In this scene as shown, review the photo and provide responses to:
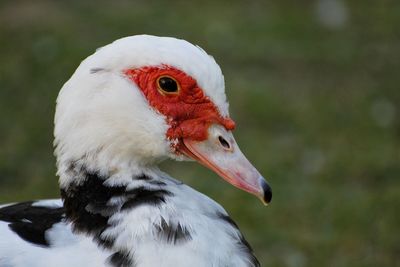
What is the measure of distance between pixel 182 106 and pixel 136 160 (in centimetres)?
24

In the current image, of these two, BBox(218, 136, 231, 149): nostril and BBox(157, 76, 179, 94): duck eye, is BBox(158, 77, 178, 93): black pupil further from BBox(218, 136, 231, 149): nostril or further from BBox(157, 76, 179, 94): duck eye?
BBox(218, 136, 231, 149): nostril

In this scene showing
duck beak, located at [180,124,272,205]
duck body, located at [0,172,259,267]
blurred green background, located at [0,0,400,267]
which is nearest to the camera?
duck body, located at [0,172,259,267]

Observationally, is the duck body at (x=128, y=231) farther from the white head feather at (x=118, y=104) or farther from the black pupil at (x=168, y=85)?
the black pupil at (x=168, y=85)

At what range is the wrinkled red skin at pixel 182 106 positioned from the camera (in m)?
3.16

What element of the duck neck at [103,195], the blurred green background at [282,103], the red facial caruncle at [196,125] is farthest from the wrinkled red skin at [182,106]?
the blurred green background at [282,103]

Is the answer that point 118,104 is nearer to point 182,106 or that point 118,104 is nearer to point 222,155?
point 182,106

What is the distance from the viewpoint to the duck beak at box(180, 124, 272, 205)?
3188mm

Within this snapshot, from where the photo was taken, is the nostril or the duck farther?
the nostril

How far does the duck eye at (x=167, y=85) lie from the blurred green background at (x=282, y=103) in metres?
2.21

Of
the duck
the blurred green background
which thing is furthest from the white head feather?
the blurred green background

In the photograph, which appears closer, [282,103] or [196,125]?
[196,125]

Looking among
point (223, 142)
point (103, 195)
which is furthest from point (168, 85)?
point (103, 195)

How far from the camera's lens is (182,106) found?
3.20m

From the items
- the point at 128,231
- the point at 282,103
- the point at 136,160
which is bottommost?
the point at 128,231
